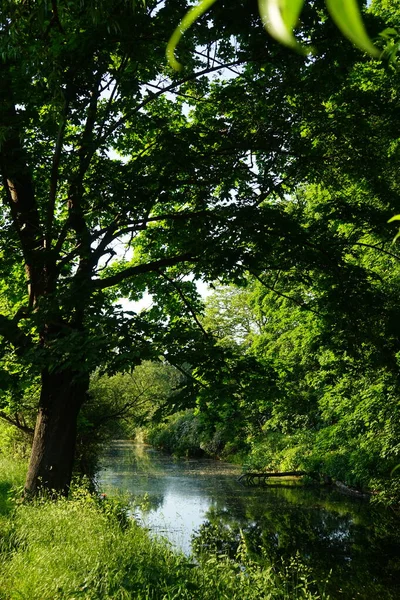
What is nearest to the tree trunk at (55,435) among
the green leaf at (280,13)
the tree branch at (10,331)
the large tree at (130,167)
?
the large tree at (130,167)

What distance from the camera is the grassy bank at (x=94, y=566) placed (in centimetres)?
509

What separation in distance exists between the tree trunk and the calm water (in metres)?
1.60

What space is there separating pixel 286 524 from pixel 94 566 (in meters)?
10.3

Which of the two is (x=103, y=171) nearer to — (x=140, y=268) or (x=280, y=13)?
(x=140, y=268)

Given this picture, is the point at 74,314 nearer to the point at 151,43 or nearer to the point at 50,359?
the point at 50,359

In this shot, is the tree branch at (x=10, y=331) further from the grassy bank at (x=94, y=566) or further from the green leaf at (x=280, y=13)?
the green leaf at (x=280, y=13)

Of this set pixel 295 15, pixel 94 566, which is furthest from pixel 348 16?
pixel 94 566

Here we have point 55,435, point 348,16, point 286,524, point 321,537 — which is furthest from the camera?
point 286,524

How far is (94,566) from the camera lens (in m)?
5.77

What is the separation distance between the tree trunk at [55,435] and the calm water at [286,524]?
1604mm

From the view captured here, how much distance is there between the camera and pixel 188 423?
124 ft

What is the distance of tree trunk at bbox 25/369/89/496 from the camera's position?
343 inches

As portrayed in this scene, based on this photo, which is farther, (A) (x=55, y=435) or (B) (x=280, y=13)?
(A) (x=55, y=435)

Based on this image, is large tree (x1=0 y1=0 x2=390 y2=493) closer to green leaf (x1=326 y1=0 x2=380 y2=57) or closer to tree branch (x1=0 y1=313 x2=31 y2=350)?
tree branch (x1=0 y1=313 x2=31 y2=350)
